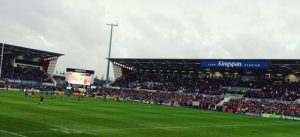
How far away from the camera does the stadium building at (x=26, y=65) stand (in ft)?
342

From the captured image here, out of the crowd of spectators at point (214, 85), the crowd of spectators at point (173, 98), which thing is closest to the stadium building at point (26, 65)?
the crowd of spectators at point (214, 85)

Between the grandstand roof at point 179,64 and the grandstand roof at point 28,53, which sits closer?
the grandstand roof at point 179,64

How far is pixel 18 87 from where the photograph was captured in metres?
96.0

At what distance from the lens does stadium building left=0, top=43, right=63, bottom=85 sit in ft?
342

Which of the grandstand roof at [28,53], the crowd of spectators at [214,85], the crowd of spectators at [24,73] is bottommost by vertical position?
the crowd of spectators at [214,85]

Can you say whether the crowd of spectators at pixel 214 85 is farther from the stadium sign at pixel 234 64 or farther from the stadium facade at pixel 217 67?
the stadium sign at pixel 234 64

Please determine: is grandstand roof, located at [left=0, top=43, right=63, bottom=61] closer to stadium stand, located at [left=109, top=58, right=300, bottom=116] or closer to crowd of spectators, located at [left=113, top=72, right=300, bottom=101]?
stadium stand, located at [left=109, top=58, right=300, bottom=116]

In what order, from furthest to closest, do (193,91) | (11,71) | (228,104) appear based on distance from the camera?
(11,71) → (193,91) → (228,104)

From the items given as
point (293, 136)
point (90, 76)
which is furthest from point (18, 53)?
point (293, 136)

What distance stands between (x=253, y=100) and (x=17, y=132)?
61080 millimetres

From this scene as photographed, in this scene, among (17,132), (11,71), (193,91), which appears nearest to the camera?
(17,132)

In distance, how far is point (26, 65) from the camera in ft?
380

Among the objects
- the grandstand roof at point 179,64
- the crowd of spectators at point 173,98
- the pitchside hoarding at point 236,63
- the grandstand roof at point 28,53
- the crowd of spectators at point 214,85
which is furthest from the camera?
the grandstand roof at point 28,53

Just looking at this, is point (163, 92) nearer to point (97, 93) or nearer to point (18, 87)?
point (97, 93)
